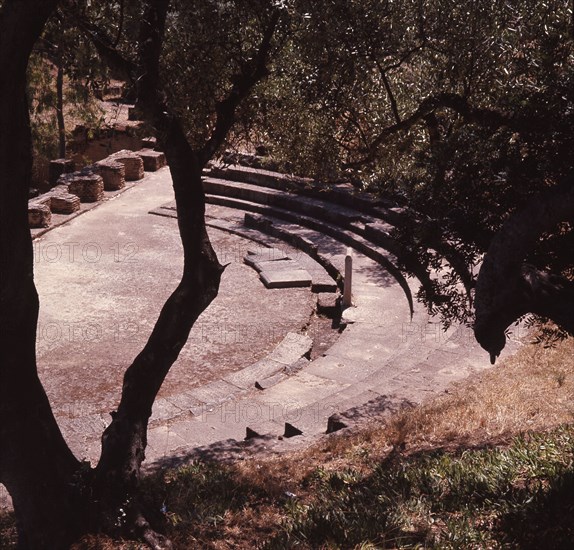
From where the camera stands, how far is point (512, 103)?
7355 mm

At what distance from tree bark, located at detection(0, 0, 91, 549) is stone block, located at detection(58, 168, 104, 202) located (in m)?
17.6

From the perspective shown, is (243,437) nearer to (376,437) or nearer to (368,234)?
(376,437)

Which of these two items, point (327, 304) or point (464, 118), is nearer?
point (464, 118)

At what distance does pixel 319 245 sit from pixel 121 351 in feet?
23.0

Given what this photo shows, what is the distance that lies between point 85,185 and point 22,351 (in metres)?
18.1

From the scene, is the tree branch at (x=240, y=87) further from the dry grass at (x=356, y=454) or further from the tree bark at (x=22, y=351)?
the dry grass at (x=356, y=454)

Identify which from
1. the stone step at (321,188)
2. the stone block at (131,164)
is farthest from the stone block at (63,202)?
the stone step at (321,188)

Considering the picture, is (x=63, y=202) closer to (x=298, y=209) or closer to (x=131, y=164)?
(x=131, y=164)

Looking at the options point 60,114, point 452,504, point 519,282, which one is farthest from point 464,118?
point 60,114

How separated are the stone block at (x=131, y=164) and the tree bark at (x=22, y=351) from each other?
65.4 ft

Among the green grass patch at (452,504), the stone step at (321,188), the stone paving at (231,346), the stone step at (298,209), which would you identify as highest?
the stone step at (321,188)

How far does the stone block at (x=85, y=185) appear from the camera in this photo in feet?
77.5

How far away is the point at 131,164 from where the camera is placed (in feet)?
86.1

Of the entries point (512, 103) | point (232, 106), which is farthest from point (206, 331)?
point (512, 103)
